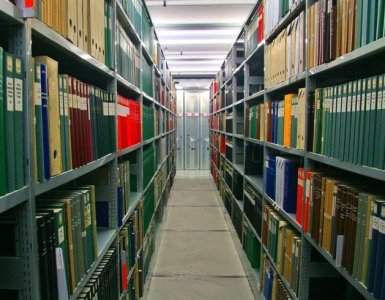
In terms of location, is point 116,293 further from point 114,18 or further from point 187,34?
point 187,34

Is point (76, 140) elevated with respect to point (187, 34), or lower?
lower

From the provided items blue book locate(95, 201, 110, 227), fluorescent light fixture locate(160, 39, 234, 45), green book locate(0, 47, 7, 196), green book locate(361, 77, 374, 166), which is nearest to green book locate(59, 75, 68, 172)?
green book locate(0, 47, 7, 196)

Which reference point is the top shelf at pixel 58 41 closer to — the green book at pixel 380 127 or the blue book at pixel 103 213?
the blue book at pixel 103 213

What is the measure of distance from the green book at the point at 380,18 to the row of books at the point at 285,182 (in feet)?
3.30

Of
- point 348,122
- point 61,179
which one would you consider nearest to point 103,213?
point 61,179

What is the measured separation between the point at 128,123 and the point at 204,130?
790cm

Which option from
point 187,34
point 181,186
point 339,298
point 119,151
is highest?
point 187,34

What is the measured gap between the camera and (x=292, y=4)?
184cm

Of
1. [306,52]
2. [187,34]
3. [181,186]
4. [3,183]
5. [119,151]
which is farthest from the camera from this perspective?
[181,186]

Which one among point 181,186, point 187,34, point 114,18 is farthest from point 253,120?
point 181,186

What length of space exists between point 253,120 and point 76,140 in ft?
6.58

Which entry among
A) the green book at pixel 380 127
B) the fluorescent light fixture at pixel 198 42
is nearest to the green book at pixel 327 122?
the green book at pixel 380 127

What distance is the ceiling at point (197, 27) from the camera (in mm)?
3802

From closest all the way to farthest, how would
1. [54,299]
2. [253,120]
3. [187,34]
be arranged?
[54,299] → [253,120] → [187,34]
